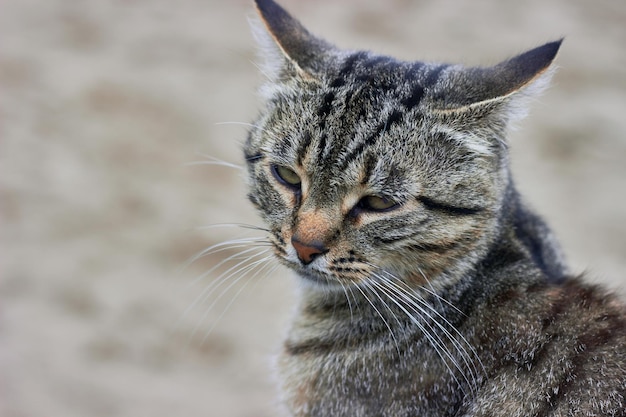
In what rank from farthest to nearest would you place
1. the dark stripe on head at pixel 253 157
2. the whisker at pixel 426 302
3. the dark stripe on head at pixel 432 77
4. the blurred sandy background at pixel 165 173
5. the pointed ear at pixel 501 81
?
the blurred sandy background at pixel 165 173 < the dark stripe on head at pixel 253 157 < the dark stripe on head at pixel 432 77 < the whisker at pixel 426 302 < the pointed ear at pixel 501 81

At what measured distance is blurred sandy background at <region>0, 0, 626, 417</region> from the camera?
16.9 feet

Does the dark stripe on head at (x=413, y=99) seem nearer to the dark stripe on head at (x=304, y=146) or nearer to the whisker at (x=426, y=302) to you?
the dark stripe on head at (x=304, y=146)

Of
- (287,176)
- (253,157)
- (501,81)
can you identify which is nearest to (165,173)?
(253,157)

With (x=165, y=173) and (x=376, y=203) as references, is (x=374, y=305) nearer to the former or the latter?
(x=376, y=203)

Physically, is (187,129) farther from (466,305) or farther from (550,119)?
(466,305)

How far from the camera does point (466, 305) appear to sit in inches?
123

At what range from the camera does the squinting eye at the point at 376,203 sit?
292 centimetres

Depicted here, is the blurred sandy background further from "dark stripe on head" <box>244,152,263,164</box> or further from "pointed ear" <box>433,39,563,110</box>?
"pointed ear" <box>433,39,563,110</box>

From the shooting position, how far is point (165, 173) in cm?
672

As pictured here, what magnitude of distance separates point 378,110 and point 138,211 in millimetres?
3793

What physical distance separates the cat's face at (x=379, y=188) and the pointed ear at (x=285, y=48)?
0.24m

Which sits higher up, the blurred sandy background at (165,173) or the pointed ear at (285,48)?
the blurred sandy background at (165,173)

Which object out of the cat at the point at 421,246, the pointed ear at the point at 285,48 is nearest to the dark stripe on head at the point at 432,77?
the cat at the point at 421,246

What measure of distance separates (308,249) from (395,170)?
48 cm
